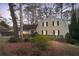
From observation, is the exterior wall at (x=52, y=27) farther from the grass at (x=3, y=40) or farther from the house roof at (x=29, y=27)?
the grass at (x=3, y=40)

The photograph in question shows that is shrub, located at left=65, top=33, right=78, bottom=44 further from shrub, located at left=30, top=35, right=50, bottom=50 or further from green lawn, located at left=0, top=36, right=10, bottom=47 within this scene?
green lawn, located at left=0, top=36, right=10, bottom=47

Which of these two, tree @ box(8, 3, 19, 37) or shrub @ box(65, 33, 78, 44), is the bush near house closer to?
tree @ box(8, 3, 19, 37)

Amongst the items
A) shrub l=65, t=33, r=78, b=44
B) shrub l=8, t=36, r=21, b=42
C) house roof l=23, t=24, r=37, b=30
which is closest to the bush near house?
shrub l=8, t=36, r=21, b=42

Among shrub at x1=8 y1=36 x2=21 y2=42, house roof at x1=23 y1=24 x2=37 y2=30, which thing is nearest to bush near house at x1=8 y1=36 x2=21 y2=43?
shrub at x1=8 y1=36 x2=21 y2=42

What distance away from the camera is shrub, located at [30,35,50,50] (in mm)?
1185

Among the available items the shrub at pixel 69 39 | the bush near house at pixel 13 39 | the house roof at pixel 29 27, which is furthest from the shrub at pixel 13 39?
the shrub at pixel 69 39

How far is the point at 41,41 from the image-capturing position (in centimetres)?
119

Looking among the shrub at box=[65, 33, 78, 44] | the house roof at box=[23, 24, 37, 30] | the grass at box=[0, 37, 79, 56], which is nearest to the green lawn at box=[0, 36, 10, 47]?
the grass at box=[0, 37, 79, 56]

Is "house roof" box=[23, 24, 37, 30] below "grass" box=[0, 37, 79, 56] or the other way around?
the other way around

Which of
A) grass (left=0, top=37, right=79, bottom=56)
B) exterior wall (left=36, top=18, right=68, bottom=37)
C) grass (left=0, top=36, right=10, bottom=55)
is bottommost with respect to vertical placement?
grass (left=0, top=37, right=79, bottom=56)

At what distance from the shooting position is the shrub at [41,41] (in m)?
1.18

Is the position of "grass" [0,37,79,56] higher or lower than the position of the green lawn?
lower

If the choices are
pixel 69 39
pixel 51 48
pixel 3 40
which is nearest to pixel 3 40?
pixel 3 40

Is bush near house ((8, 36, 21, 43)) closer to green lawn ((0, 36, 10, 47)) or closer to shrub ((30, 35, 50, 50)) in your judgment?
green lawn ((0, 36, 10, 47))
